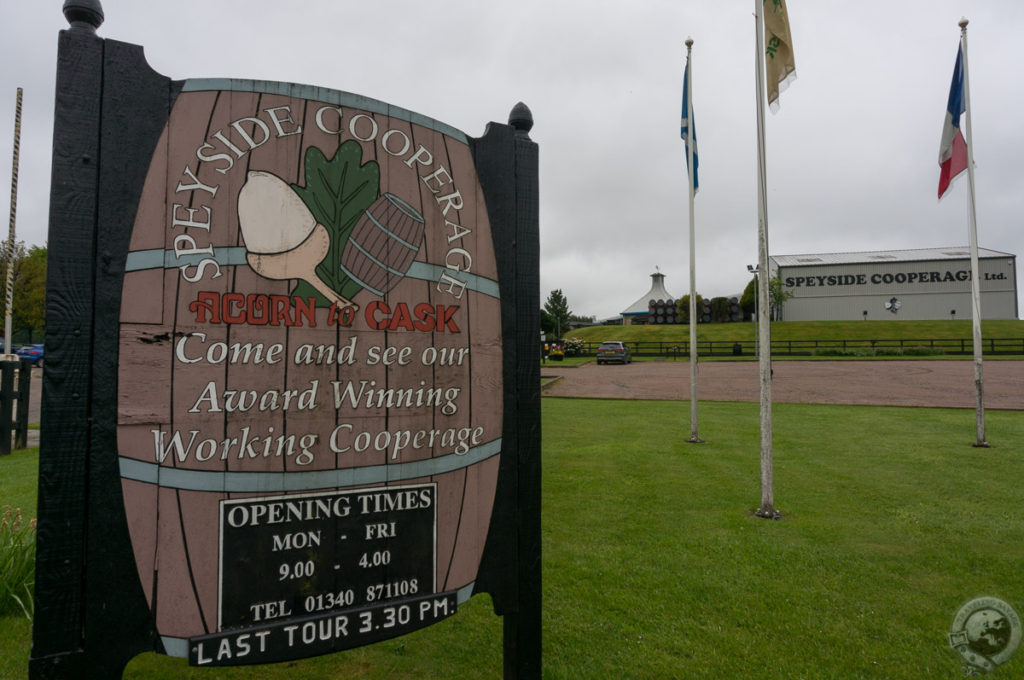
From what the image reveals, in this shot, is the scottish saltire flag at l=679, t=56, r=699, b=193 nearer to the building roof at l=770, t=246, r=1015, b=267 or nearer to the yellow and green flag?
the yellow and green flag

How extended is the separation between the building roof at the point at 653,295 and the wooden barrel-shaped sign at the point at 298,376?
99625mm

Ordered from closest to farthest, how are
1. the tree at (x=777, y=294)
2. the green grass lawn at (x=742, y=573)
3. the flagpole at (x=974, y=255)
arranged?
the green grass lawn at (x=742, y=573)
the flagpole at (x=974, y=255)
the tree at (x=777, y=294)

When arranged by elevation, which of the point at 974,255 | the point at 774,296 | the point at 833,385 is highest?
the point at 774,296

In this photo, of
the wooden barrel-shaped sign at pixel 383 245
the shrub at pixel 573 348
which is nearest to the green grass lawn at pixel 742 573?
the wooden barrel-shaped sign at pixel 383 245

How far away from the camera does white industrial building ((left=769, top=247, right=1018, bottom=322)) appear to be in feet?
205

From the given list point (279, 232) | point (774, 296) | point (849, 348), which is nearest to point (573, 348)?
point (849, 348)

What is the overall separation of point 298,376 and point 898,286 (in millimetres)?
76490

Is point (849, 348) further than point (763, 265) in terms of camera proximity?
Yes

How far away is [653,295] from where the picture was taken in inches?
3947

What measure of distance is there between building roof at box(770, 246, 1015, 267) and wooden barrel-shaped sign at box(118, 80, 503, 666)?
72.9 m

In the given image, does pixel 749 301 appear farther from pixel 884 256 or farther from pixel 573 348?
pixel 573 348

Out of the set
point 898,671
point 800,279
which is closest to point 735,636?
point 898,671

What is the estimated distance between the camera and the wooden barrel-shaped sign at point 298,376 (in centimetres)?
192

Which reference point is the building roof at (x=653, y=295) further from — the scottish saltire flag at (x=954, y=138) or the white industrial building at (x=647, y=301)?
the scottish saltire flag at (x=954, y=138)
